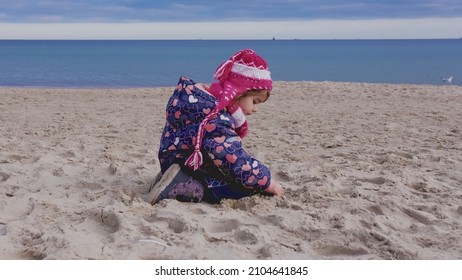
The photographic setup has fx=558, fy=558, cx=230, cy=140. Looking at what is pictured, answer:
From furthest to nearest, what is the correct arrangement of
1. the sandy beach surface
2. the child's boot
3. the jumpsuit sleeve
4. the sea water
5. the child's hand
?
1. the sea water
2. the child's hand
3. the child's boot
4. the jumpsuit sleeve
5. the sandy beach surface

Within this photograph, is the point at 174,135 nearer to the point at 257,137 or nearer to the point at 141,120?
the point at 257,137

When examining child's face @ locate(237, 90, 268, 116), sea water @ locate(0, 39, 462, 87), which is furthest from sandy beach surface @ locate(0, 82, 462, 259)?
sea water @ locate(0, 39, 462, 87)

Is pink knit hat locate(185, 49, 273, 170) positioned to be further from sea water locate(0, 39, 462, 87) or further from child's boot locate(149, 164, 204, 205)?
sea water locate(0, 39, 462, 87)

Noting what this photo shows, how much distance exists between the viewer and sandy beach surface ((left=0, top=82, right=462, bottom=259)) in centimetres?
290

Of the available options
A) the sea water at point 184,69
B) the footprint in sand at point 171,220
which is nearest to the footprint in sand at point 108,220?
the footprint in sand at point 171,220

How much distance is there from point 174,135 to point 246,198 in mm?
633

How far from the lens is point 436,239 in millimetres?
3037

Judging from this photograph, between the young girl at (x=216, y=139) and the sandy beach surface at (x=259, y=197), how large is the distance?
109mm

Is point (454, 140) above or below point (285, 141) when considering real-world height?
above

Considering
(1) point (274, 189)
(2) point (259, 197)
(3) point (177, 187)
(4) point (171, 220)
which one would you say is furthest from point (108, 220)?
(1) point (274, 189)

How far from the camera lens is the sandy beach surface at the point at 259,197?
2904 mm

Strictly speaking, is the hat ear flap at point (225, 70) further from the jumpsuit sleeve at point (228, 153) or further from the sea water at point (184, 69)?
the sea water at point (184, 69)
